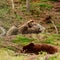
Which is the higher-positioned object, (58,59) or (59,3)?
(58,59)

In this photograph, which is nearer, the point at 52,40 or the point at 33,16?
the point at 52,40

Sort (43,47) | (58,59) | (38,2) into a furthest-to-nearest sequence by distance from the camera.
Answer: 1. (38,2)
2. (43,47)
3. (58,59)

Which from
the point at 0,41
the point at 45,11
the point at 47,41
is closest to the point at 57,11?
the point at 45,11

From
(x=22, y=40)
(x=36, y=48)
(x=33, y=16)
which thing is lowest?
(x=33, y=16)

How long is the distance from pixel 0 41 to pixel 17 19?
10.0m

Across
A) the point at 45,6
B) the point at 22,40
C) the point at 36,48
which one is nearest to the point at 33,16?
the point at 45,6

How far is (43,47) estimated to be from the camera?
11414 millimetres

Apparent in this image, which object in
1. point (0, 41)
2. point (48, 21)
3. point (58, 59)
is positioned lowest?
point (48, 21)

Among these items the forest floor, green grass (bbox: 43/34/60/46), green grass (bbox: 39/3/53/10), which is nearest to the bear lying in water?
green grass (bbox: 43/34/60/46)

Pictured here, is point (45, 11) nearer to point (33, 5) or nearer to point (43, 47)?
point (33, 5)

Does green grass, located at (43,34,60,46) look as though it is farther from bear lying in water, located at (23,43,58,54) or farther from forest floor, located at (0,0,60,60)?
bear lying in water, located at (23,43,58,54)

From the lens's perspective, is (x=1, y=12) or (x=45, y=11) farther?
(x=45, y=11)

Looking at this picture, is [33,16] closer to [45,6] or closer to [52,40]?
[45,6]

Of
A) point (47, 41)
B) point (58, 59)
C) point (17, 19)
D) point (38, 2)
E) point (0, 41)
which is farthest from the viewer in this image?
point (38, 2)
